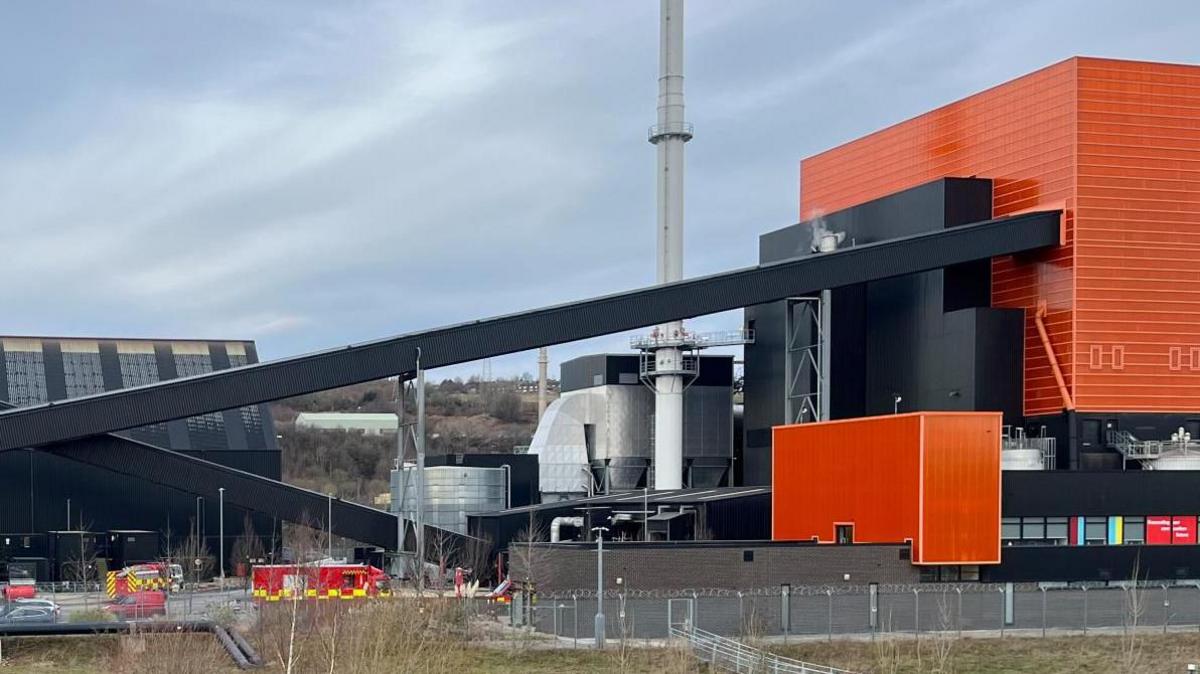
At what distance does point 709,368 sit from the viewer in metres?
101

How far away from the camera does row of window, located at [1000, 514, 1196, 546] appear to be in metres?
65.7

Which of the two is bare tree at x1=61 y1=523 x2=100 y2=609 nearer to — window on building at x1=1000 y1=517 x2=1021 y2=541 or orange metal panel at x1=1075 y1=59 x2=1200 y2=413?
window on building at x1=1000 y1=517 x2=1021 y2=541

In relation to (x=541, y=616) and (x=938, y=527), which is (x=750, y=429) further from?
(x=541, y=616)

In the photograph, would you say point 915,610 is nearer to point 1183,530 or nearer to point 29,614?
point 1183,530

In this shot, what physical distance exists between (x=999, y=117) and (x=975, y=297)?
9122 millimetres

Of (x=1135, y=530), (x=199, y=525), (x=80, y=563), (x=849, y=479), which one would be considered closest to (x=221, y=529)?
(x=80, y=563)

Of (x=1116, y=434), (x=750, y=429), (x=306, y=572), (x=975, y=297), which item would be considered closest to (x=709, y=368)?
(x=750, y=429)

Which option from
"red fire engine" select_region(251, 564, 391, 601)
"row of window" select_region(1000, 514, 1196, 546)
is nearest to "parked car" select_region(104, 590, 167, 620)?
"red fire engine" select_region(251, 564, 391, 601)

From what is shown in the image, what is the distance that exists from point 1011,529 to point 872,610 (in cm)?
1152

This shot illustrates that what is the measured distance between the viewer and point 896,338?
8106cm

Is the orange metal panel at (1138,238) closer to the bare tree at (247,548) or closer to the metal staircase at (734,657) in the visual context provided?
the metal staircase at (734,657)

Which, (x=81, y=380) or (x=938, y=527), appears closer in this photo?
(x=938, y=527)

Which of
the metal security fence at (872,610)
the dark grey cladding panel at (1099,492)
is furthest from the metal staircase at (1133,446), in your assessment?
the metal security fence at (872,610)

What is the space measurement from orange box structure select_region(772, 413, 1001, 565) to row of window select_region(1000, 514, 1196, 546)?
8.74 ft
